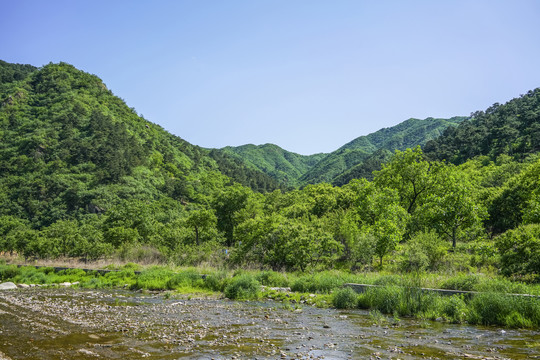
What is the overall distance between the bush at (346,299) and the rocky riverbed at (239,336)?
1.78 metres

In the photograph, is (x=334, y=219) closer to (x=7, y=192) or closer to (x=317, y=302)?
(x=317, y=302)

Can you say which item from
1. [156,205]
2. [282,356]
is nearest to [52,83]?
[156,205]

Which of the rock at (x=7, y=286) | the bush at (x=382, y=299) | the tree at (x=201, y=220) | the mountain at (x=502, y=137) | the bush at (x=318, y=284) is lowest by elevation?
the rock at (x=7, y=286)

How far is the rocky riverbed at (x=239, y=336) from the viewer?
38.7 feet

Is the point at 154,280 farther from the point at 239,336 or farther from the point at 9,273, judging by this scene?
the point at 239,336

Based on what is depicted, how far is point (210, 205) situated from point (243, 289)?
5119 cm

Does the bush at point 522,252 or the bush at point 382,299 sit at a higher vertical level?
the bush at point 522,252

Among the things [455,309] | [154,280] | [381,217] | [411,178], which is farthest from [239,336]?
[411,178]

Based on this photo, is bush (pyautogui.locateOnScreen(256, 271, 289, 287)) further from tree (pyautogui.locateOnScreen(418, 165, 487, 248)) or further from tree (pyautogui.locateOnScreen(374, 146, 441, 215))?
tree (pyautogui.locateOnScreen(374, 146, 441, 215))

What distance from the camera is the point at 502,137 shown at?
107 metres

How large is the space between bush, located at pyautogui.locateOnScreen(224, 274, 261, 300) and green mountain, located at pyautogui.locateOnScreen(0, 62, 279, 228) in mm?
54918

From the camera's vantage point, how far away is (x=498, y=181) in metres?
68.8

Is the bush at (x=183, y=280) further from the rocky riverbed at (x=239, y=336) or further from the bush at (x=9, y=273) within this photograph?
the bush at (x=9, y=273)

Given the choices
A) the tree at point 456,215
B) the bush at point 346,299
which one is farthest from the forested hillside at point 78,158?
the bush at point 346,299
